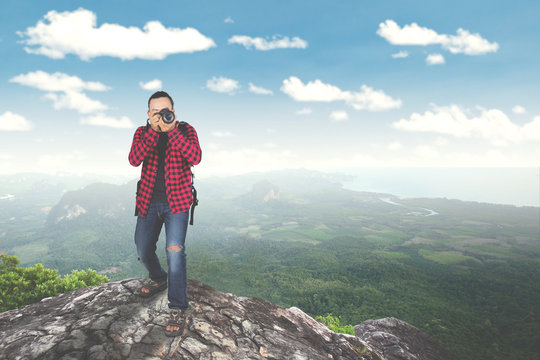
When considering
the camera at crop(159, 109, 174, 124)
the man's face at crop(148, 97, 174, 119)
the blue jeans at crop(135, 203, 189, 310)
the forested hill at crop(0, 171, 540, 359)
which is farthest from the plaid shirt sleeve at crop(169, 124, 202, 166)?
the forested hill at crop(0, 171, 540, 359)

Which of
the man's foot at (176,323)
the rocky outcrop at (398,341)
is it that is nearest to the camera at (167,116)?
the man's foot at (176,323)

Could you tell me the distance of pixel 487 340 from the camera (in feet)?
208

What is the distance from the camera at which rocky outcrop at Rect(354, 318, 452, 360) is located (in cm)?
762

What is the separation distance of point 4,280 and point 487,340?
95628mm

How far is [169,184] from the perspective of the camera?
4105mm

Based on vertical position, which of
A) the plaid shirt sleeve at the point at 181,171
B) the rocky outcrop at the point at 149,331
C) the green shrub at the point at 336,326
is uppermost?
the plaid shirt sleeve at the point at 181,171

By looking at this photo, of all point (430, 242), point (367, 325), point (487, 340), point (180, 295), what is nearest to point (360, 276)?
point (487, 340)

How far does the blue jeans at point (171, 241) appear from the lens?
4094mm

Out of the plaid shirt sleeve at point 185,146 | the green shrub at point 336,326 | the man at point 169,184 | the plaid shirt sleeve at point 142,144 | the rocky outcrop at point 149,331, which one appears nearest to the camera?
the rocky outcrop at point 149,331

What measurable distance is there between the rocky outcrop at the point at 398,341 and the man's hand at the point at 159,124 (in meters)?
8.19

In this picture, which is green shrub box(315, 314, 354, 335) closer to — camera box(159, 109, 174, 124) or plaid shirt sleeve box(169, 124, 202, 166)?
plaid shirt sleeve box(169, 124, 202, 166)

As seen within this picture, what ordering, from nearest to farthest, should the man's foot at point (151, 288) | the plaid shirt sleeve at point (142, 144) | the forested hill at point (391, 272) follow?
the plaid shirt sleeve at point (142, 144) → the man's foot at point (151, 288) → the forested hill at point (391, 272)

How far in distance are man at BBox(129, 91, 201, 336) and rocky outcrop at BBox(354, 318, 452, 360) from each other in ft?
21.0

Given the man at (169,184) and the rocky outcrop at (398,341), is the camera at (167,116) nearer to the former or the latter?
the man at (169,184)
